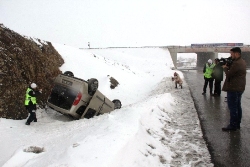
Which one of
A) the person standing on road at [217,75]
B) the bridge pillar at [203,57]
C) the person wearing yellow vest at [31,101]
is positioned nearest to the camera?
the person wearing yellow vest at [31,101]

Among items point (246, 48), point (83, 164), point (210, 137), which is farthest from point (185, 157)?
point (246, 48)

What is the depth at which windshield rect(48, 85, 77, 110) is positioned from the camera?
740 centimetres

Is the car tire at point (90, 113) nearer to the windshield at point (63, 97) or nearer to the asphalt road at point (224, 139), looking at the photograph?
the windshield at point (63, 97)

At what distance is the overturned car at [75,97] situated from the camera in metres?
7.40

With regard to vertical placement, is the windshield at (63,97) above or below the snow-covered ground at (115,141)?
above

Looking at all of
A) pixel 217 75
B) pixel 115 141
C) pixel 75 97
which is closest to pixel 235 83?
pixel 115 141

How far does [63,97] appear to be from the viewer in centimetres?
753

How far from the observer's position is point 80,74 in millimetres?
14570

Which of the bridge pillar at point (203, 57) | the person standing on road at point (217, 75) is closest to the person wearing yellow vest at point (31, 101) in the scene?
the person standing on road at point (217, 75)

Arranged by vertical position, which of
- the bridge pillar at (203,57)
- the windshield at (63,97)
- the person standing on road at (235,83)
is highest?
the person standing on road at (235,83)

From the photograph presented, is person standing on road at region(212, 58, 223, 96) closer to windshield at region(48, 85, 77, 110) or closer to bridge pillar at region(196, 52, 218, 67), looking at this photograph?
windshield at region(48, 85, 77, 110)

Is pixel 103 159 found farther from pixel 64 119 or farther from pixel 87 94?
pixel 64 119

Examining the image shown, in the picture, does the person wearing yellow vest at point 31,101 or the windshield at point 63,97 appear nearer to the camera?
the person wearing yellow vest at point 31,101

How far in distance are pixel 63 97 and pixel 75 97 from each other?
0.46m
